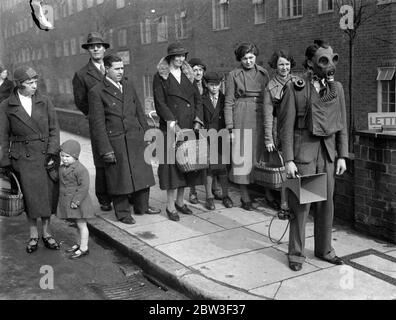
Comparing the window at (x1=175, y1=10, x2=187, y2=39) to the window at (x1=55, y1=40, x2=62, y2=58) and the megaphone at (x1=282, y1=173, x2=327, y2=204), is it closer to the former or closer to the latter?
the window at (x1=55, y1=40, x2=62, y2=58)

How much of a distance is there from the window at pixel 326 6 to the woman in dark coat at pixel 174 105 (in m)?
10.1

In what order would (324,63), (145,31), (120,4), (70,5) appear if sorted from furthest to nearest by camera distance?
(70,5) → (145,31) → (120,4) → (324,63)

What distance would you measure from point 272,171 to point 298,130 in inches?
64.1

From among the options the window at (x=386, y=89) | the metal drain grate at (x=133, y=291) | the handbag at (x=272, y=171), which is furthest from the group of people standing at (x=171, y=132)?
the window at (x=386, y=89)

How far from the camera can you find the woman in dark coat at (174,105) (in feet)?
22.6

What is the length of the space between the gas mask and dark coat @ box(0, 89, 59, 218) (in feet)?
10.1

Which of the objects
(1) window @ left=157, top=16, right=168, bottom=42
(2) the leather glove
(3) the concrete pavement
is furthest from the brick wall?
(1) window @ left=157, top=16, right=168, bottom=42

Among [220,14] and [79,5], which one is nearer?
[220,14]

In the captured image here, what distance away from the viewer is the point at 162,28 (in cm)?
2606

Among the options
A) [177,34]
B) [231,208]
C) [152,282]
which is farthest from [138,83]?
[152,282]

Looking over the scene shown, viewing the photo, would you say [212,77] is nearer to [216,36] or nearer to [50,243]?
[50,243]

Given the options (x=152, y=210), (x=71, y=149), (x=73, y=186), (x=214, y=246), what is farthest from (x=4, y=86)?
(x=214, y=246)

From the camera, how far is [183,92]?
275 inches
